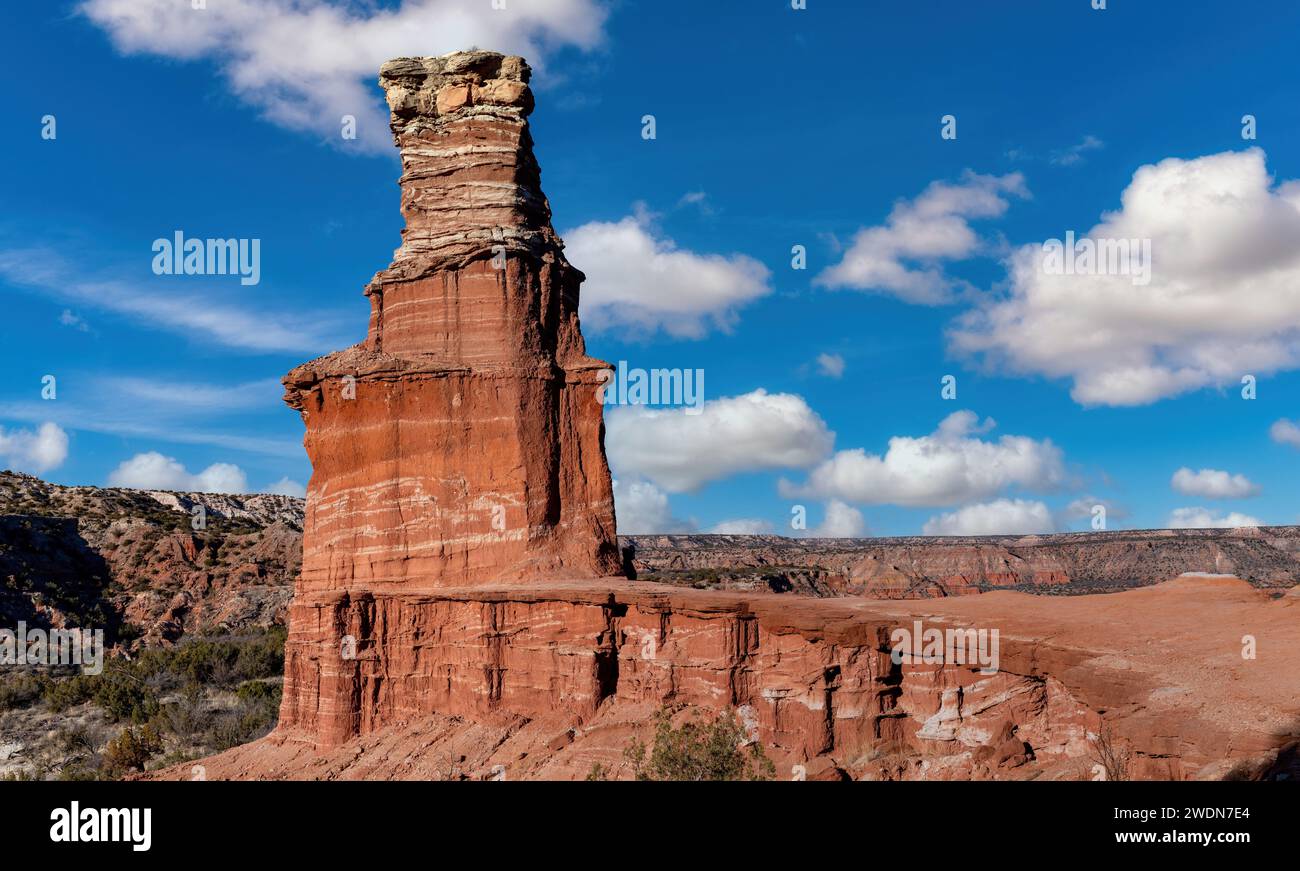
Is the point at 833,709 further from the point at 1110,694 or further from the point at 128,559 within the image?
the point at 128,559

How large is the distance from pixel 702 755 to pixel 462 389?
520 inches

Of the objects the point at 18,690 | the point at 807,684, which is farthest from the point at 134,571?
the point at 807,684

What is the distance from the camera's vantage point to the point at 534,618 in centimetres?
2372

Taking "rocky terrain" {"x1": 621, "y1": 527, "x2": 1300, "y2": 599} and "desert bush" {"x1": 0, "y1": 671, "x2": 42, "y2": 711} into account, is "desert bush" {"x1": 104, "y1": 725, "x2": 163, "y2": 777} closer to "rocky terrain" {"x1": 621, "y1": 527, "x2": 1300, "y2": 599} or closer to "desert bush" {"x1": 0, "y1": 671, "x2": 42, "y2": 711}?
"desert bush" {"x1": 0, "y1": 671, "x2": 42, "y2": 711}

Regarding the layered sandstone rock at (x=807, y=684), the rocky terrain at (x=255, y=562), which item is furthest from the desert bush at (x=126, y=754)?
the rocky terrain at (x=255, y=562)

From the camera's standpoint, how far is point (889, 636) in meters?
18.2

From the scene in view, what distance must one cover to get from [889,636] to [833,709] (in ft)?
6.17

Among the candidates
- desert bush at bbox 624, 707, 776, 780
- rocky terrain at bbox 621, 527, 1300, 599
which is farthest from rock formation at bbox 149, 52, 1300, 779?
rocky terrain at bbox 621, 527, 1300, 599

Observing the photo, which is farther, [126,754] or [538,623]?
[126,754]

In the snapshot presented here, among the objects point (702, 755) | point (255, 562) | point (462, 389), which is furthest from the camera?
point (255, 562)

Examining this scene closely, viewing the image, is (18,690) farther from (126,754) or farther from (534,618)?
(534,618)

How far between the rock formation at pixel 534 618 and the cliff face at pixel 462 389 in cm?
7

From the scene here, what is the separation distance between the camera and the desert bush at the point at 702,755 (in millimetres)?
18672

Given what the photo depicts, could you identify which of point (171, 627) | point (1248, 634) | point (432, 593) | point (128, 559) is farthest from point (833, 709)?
point (128, 559)
